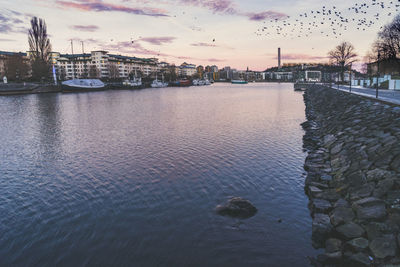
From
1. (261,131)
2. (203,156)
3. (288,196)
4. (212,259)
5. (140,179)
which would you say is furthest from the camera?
(261,131)

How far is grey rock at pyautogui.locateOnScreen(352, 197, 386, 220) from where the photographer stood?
10.0 meters

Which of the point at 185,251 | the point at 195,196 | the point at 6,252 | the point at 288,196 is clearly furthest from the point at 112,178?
the point at 288,196

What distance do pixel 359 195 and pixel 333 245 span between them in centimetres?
377

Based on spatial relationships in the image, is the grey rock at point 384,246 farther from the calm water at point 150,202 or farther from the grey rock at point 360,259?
the calm water at point 150,202

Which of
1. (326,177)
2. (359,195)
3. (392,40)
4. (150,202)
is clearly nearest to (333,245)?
(359,195)

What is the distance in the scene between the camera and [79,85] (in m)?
116

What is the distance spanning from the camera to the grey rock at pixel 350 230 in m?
9.53

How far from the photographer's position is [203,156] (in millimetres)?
20281

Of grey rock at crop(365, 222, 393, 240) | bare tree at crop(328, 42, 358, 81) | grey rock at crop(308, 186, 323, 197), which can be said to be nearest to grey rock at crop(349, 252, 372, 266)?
grey rock at crop(365, 222, 393, 240)

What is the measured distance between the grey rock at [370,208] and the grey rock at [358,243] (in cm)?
127

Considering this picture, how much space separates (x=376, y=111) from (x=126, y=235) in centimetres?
2275

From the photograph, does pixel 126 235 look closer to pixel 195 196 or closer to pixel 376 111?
pixel 195 196

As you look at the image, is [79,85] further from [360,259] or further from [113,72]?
[360,259]

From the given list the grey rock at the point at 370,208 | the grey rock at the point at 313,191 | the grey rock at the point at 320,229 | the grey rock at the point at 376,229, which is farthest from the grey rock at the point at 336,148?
the grey rock at the point at 376,229
